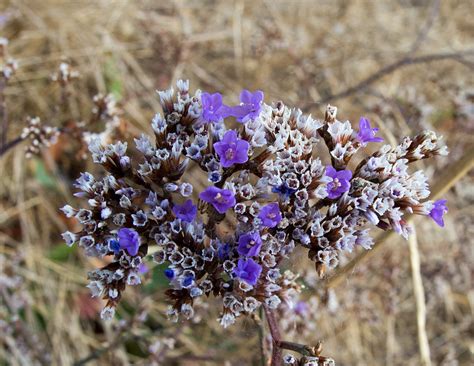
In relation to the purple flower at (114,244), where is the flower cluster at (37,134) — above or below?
above

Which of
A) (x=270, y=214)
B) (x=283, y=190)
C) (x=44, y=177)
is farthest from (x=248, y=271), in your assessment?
(x=44, y=177)

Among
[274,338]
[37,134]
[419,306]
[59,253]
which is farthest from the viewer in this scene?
[59,253]

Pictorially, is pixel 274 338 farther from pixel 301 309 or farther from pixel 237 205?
pixel 301 309

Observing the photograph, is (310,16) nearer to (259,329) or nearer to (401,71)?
(401,71)

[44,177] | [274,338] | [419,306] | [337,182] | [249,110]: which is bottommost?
[274,338]

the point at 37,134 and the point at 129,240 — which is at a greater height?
the point at 37,134

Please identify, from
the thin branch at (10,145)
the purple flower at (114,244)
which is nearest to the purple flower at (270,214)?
the purple flower at (114,244)

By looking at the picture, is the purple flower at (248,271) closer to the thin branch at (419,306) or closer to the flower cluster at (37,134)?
the flower cluster at (37,134)
